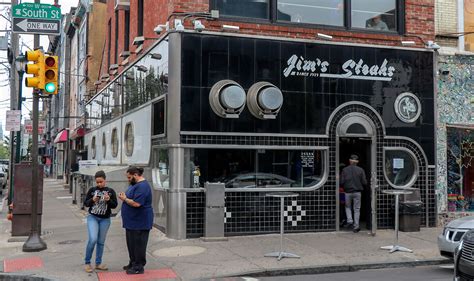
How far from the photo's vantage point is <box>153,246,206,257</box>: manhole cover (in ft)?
30.7

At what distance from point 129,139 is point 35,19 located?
5900 mm

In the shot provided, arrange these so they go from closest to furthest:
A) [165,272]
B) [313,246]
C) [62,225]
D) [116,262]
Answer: [165,272], [116,262], [313,246], [62,225]

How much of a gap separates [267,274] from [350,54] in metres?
6.34

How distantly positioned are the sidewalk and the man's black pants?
25cm

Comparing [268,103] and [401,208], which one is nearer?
[268,103]

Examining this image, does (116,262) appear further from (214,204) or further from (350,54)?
(350,54)

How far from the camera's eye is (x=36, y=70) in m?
9.81

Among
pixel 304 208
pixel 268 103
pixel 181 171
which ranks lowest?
pixel 304 208

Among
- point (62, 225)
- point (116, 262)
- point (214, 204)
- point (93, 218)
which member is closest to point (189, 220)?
point (214, 204)

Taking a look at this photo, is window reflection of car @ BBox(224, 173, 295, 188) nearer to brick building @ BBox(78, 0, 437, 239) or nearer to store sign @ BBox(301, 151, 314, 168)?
brick building @ BBox(78, 0, 437, 239)

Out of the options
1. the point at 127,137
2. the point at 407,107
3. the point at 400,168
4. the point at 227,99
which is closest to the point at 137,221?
the point at 227,99

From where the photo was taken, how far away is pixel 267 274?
8.03m

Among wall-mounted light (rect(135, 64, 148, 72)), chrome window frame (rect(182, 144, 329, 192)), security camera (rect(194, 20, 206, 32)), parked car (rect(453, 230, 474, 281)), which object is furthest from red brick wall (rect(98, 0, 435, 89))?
parked car (rect(453, 230, 474, 281))

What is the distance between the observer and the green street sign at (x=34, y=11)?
10.7m
